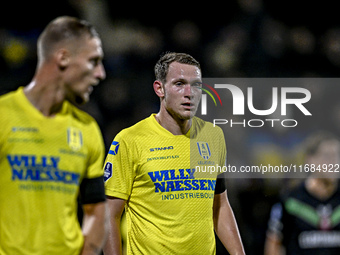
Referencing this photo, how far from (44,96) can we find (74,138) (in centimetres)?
18

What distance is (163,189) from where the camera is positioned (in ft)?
8.39

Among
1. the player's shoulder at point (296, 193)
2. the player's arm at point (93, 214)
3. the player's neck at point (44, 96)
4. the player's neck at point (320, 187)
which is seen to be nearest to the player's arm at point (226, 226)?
the player's shoulder at point (296, 193)

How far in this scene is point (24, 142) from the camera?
167 cm

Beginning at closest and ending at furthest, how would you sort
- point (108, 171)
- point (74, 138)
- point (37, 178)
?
point (37, 178), point (74, 138), point (108, 171)

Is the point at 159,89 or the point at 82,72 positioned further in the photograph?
the point at 159,89

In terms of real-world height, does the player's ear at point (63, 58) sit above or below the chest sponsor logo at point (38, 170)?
above

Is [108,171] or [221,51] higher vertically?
[221,51]

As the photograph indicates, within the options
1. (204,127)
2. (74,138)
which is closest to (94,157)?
(74,138)

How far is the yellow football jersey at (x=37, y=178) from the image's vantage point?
1646 millimetres

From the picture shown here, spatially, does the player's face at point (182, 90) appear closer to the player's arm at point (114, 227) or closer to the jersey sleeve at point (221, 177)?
the jersey sleeve at point (221, 177)

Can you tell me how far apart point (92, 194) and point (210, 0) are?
281 cm

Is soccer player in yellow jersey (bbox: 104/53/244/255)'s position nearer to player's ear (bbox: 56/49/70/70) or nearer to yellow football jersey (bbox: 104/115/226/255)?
yellow football jersey (bbox: 104/115/226/255)

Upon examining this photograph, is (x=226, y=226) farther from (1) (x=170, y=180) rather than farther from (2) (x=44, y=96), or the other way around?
(2) (x=44, y=96)

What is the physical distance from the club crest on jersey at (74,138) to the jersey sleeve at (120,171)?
0.82 metres
